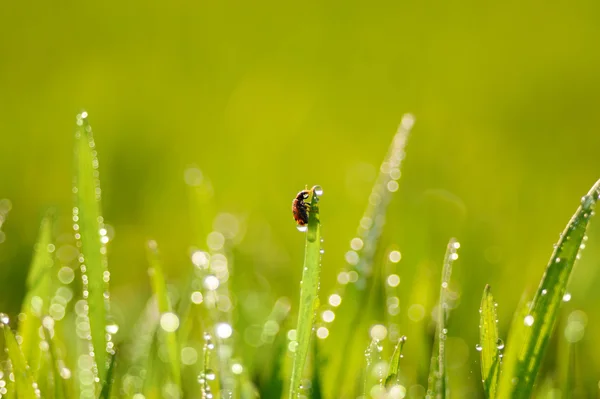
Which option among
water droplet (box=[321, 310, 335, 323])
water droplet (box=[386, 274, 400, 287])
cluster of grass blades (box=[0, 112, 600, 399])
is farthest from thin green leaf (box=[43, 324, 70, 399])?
water droplet (box=[386, 274, 400, 287])

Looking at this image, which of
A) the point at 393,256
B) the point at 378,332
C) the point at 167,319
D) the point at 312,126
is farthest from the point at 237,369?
the point at 312,126

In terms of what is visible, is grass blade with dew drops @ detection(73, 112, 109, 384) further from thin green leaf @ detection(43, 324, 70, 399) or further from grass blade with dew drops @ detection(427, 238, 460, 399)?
grass blade with dew drops @ detection(427, 238, 460, 399)

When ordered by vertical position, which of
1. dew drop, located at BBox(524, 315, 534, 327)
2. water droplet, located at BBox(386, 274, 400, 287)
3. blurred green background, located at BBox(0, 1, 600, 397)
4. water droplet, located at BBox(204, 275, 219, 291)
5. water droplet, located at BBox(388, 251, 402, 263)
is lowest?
dew drop, located at BBox(524, 315, 534, 327)

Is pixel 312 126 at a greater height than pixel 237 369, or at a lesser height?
greater

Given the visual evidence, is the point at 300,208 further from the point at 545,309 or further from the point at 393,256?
the point at 545,309

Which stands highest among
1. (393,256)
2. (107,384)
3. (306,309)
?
(393,256)

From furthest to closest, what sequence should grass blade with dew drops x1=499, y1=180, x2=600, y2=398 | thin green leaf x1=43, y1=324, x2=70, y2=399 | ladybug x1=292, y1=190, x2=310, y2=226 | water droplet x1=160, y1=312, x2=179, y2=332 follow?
ladybug x1=292, y1=190, x2=310, y2=226 < water droplet x1=160, y1=312, x2=179, y2=332 < thin green leaf x1=43, y1=324, x2=70, y2=399 < grass blade with dew drops x1=499, y1=180, x2=600, y2=398

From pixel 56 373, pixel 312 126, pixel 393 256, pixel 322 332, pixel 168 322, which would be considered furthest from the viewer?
pixel 312 126
